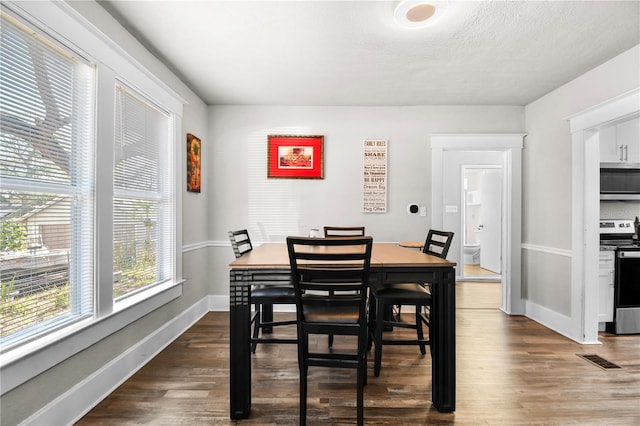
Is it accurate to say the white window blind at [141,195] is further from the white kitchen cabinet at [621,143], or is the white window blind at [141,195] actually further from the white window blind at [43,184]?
the white kitchen cabinet at [621,143]

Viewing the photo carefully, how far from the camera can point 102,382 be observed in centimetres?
201

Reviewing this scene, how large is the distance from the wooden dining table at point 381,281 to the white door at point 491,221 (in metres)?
4.95

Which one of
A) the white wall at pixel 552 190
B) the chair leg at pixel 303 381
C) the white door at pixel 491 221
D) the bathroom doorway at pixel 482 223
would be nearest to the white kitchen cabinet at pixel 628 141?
the white wall at pixel 552 190

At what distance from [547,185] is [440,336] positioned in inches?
101

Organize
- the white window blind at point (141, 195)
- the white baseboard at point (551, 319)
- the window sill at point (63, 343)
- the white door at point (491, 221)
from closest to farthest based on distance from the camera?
1. the window sill at point (63, 343)
2. the white window blind at point (141, 195)
3. the white baseboard at point (551, 319)
4. the white door at point (491, 221)

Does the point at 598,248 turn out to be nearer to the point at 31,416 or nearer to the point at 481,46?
the point at 481,46

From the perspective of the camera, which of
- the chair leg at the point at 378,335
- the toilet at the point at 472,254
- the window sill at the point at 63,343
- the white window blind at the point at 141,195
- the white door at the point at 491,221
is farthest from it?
the toilet at the point at 472,254

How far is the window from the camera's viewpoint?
149 cm

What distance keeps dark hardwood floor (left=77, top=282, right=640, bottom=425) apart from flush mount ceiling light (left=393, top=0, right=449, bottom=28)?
2398mm

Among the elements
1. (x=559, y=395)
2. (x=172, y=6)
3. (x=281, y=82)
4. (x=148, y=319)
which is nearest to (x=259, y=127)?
(x=281, y=82)

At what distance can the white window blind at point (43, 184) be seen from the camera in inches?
58.0

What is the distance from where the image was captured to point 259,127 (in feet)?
12.8

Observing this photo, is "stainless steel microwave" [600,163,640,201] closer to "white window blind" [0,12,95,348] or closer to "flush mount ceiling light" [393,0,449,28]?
"flush mount ceiling light" [393,0,449,28]

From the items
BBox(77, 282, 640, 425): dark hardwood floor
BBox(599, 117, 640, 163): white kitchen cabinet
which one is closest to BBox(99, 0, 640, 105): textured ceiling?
BBox(599, 117, 640, 163): white kitchen cabinet
